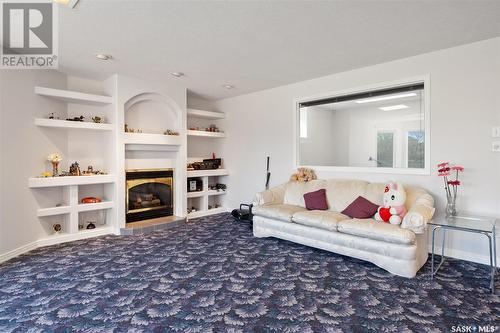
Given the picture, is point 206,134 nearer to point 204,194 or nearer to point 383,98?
point 204,194

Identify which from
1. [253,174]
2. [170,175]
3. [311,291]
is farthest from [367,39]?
[170,175]

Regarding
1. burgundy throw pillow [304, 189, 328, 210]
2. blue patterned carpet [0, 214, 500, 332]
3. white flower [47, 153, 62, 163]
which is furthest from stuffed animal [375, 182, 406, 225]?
white flower [47, 153, 62, 163]

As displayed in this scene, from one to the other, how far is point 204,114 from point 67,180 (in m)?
2.94

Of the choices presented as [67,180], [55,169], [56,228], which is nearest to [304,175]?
[67,180]

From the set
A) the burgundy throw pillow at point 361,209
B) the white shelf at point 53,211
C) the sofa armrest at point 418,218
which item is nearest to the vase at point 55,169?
the white shelf at point 53,211

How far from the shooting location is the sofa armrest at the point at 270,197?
4387 millimetres

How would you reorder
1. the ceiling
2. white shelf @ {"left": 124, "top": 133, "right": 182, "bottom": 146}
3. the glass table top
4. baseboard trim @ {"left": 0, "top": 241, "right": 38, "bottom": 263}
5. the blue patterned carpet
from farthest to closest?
1. white shelf @ {"left": 124, "top": 133, "right": 182, "bottom": 146}
2. baseboard trim @ {"left": 0, "top": 241, "right": 38, "bottom": 263}
3. the glass table top
4. the ceiling
5. the blue patterned carpet

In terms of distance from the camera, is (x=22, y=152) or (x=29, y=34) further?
(x=22, y=152)

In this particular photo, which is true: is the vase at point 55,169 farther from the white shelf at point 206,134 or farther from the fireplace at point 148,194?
the white shelf at point 206,134

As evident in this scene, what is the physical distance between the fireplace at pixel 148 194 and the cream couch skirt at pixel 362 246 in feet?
7.60

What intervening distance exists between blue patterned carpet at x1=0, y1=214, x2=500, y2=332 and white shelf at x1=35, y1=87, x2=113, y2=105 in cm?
225

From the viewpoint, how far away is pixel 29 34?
3053mm

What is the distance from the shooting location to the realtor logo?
2553 mm

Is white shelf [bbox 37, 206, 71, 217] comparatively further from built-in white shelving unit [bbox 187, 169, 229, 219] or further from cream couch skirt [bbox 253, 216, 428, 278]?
cream couch skirt [bbox 253, 216, 428, 278]
